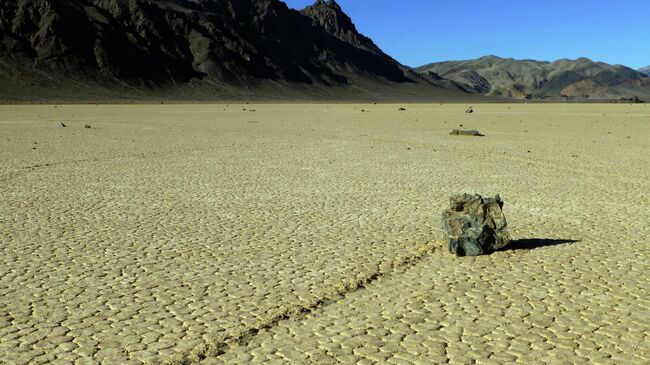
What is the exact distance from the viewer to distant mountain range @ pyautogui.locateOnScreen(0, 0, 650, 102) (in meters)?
83.4

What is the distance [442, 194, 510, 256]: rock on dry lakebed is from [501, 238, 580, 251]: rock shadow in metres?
0.23

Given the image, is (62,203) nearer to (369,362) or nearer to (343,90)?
(369,362)

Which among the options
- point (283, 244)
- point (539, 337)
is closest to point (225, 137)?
point (283, 244)

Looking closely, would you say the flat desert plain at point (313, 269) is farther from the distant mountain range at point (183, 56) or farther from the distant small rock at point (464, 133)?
the distant mountain range at point (183, 56)

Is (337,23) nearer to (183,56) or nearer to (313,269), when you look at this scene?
(183,56)

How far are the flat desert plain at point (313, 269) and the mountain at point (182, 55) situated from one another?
66551 mm

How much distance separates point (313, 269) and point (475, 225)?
1.58 meters

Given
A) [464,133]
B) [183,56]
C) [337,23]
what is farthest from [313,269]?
[337,23]

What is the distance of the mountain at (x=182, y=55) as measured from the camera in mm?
83750

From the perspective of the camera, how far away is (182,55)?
329 feet

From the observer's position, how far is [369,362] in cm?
424

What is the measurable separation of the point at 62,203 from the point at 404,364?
6667 mm

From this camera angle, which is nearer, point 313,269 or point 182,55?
point 313,269

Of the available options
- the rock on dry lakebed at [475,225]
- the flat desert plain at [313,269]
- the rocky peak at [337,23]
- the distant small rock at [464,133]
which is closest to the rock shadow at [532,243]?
the flat desert plain at [313,269]
